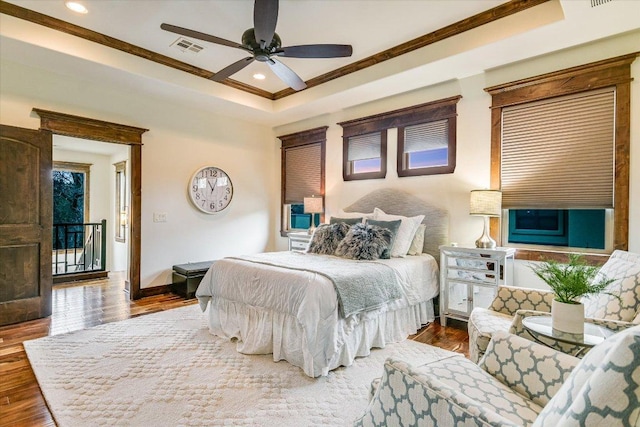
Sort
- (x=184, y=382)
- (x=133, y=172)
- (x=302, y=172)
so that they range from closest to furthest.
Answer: (x=184, y=382) → (x=133, y=172) → (x=302, y=172)

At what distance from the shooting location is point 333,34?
3.46 m

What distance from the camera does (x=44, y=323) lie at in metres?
3.53

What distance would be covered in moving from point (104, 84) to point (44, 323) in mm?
2926

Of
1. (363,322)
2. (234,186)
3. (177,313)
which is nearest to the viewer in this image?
(363,322)

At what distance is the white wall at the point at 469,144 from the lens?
2.82 metres

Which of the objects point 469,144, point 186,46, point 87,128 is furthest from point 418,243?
point 87,128

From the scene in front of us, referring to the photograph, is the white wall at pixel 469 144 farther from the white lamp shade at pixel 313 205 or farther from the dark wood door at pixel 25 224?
the dark wood door at pixel 25 224

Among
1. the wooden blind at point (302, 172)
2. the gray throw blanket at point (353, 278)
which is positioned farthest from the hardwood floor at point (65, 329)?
the wooden blind at point (302, 172)

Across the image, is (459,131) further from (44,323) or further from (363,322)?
(44,323)

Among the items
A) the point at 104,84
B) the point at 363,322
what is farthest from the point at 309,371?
the point at 104,84

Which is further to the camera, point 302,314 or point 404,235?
point 404,235

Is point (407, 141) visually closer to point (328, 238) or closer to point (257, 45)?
point (328, 238)

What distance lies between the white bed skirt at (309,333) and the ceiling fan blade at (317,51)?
7.51ft

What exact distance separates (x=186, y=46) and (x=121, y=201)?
4.79 meters
